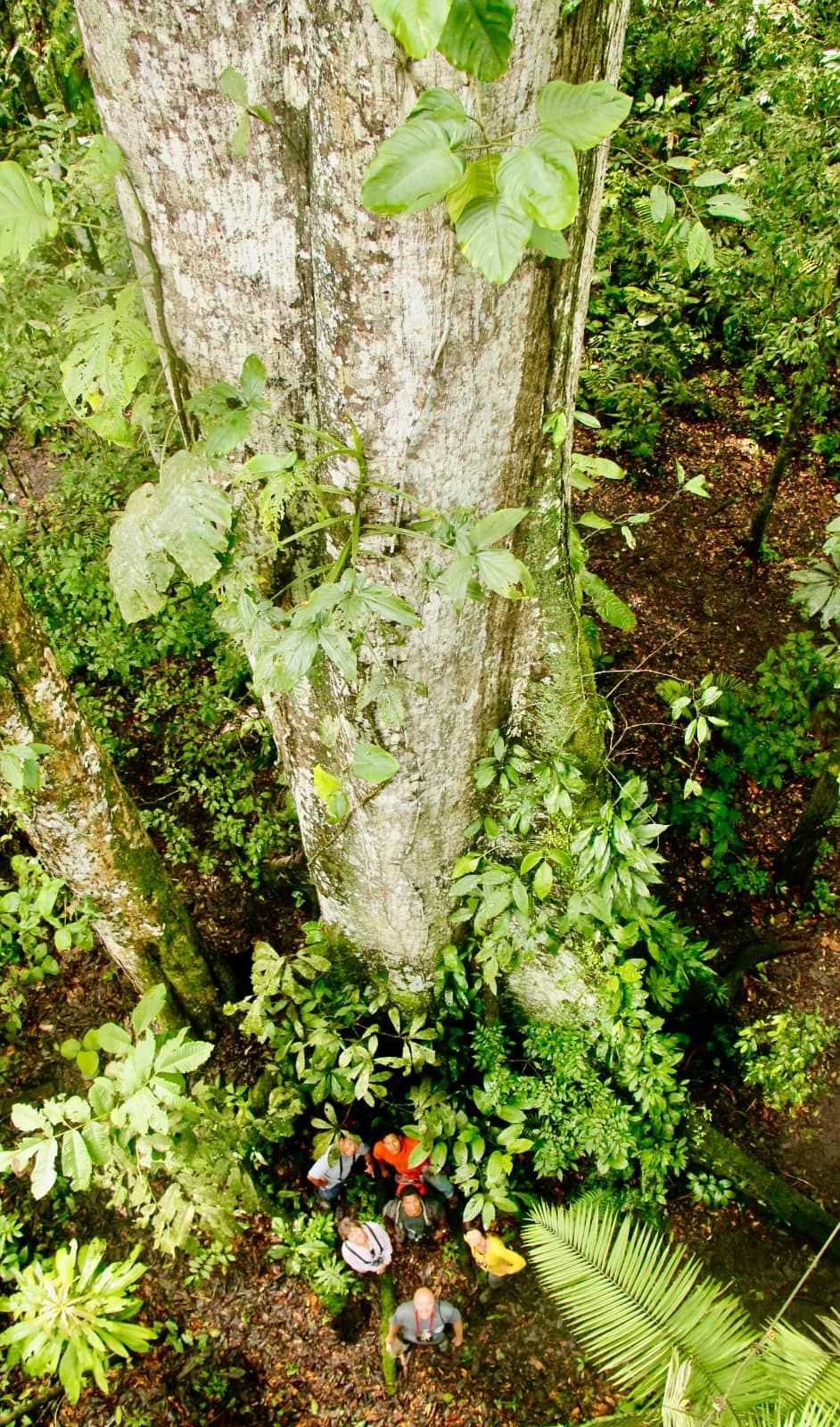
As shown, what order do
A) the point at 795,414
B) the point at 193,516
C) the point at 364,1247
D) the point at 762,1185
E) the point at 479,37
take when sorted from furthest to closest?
1. the point at 795,414
2. the point at 762,1185
3. the point at 364,1247
4. the point at 193,516
5. the point at 479,37

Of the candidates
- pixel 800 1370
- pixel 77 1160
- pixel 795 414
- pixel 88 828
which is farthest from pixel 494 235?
pixel 795 414

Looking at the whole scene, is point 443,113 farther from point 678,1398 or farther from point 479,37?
point 678,1398

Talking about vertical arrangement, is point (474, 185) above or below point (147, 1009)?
above

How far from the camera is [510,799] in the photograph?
10.7 feet

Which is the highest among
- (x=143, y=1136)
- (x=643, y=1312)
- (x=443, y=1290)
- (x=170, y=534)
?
(x=170, y=534)

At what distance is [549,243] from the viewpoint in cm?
156

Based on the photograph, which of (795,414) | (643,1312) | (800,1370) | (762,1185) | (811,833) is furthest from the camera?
(795,414)

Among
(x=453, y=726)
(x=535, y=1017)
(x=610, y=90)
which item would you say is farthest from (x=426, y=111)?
(x=535, y=1017)

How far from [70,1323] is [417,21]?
9.89ft

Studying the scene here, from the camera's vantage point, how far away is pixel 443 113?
1.21 m

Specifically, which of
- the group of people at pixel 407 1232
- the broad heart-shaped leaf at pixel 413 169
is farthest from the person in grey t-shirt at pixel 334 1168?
the broad heart-shaped leaf at pixel 413 169

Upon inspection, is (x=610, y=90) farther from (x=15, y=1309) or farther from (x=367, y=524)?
(x=15, y=1309)

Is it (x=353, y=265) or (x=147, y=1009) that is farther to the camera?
(x=147, y=1009)

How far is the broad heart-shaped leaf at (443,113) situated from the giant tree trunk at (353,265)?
1.39 feet
